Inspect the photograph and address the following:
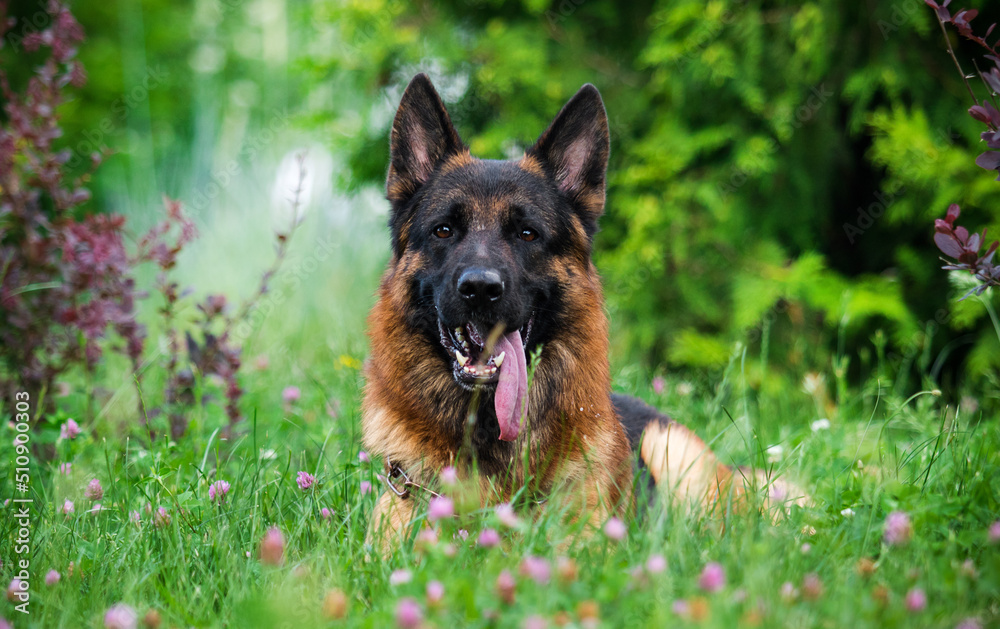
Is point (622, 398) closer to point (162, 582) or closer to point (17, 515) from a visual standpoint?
point (162, 582)

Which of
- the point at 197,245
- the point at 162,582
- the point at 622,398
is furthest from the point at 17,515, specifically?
the point at 197,245

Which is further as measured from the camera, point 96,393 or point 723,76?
point 723,76

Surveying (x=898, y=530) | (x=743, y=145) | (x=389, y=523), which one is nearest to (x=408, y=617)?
(x=389, y=523)

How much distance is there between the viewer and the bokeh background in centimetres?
503

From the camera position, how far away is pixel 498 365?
276cm

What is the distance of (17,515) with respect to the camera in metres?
2.55

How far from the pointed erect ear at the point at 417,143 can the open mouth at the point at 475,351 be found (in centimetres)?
77

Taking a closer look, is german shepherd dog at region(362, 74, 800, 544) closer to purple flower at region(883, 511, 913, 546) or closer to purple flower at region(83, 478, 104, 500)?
purple flower at region(883, 511, 913, 546)

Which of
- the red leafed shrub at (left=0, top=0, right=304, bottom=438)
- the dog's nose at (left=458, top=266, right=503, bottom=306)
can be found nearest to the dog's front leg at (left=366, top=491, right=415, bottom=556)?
the dog's nose at (left=458, top=266, right=503, bottom=306)

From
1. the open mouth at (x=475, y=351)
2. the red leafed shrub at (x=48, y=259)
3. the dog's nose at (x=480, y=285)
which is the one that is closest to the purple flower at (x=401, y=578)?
the open mouth at (x=475, y=351)

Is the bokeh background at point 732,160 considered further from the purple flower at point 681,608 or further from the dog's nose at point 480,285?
the purple flower at point 681,608

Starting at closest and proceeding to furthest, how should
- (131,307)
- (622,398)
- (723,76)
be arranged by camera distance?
1. (131,307)
2. (622,398)
3. (723,76)

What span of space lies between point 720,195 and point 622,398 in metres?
2.32

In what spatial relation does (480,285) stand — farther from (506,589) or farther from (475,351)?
(506,589)
